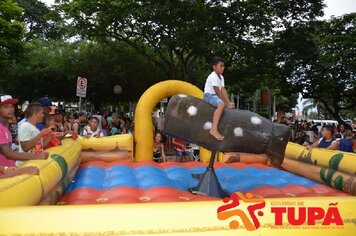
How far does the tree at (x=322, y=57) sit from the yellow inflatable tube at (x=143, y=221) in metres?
14.3

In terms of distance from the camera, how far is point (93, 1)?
1466 centimetres

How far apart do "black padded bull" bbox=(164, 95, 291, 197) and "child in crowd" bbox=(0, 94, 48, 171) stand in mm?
1584

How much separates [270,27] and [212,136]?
481 inches

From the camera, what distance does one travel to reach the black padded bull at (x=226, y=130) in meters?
4.60

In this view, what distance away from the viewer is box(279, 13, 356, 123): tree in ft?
52.9

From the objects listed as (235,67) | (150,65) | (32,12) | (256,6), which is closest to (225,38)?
(256,6)

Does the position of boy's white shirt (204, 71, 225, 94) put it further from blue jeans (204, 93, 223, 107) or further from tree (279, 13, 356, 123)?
tree (279, 13, 356, 123)

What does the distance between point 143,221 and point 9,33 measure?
18.1 m

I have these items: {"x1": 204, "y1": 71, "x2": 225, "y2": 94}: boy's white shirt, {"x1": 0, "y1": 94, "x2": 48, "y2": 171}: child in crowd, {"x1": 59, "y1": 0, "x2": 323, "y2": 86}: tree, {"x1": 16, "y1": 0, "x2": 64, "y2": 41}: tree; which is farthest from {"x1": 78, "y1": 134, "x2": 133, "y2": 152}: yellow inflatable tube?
{"x1": 16, "y1": 0, "x2": 64, "y2": 41}: tree

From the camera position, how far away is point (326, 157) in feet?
17.5

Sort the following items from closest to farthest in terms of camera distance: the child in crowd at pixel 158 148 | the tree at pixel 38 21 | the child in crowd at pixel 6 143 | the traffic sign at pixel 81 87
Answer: the child in crowd at pixel 6 143 → the child in crowd at pixel 158 148 → the traffic sign at pixel 81 87 → the tree at pixel 38 21

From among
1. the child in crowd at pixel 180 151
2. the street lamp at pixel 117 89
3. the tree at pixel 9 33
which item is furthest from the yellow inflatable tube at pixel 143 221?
the street lamp at pixel 117 89

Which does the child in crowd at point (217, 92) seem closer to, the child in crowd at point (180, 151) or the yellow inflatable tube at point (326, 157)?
the yellow inflatable tube at point (326, 157)

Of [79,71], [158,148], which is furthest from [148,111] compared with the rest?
[79,71]
